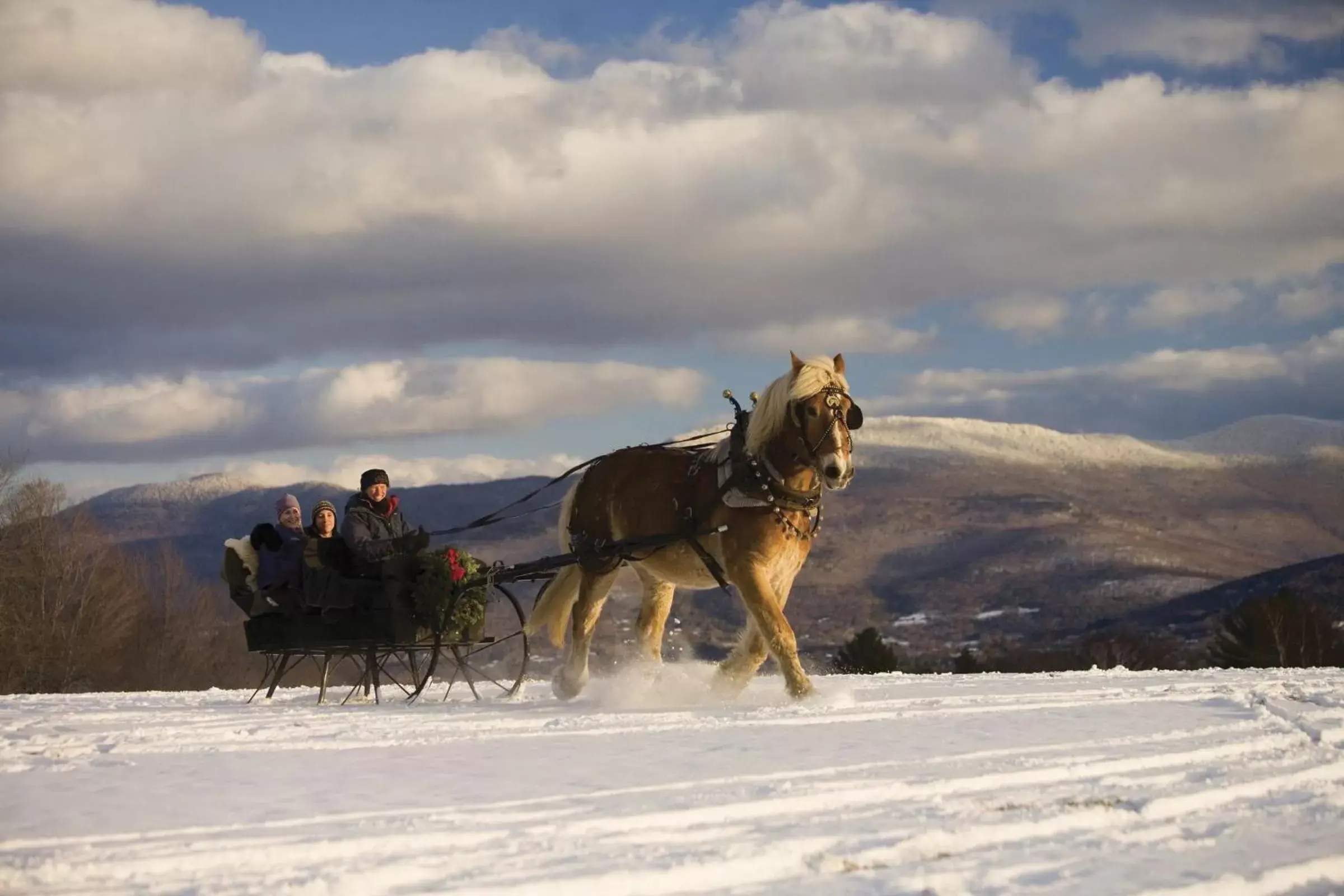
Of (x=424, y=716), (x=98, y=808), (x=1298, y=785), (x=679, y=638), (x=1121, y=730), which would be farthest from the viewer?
(x=679, y=638)

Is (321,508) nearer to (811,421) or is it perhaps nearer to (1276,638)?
(811,421)

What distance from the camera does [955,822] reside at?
19.1ft

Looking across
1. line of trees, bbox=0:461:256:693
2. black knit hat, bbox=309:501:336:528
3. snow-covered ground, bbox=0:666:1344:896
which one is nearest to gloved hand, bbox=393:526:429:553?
black knit hat, bbox=309:501:336:528

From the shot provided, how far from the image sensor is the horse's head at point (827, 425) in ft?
34.1

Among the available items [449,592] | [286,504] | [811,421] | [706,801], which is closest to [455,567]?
[449,592]

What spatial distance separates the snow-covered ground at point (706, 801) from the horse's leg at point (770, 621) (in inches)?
9.4

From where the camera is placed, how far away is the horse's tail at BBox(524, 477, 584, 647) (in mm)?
13297

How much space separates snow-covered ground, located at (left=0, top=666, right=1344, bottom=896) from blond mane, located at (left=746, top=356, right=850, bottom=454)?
200 centimetres

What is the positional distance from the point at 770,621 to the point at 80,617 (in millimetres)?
40217

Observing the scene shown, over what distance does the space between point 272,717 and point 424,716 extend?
1216mm

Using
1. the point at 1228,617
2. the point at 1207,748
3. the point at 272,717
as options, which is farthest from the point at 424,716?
the point at 1228,617

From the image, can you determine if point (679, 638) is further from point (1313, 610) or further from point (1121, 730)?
point (1313, 610)

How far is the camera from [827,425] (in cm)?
1059

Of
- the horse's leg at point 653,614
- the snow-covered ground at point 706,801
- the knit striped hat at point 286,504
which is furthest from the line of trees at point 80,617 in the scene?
the snow-covered ground at point 706,801
